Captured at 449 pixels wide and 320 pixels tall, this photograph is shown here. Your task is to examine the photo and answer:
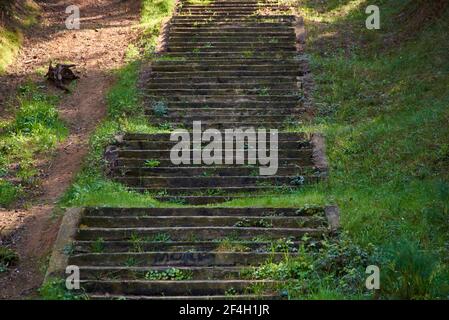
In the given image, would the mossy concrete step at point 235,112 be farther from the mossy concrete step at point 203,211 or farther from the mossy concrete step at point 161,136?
the mossy concrete step at point 203,211

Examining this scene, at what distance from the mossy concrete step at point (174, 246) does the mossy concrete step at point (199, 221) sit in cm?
66

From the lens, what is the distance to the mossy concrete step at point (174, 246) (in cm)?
929

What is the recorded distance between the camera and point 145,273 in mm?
8664

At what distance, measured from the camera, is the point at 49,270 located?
8.68 meters

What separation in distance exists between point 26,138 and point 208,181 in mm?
4769

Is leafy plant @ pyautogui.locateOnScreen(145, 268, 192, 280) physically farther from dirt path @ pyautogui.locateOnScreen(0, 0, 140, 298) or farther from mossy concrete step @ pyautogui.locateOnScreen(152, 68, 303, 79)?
mossy concrete step @ pyautogui.locateOnScreen(152, 68, 303, 79)

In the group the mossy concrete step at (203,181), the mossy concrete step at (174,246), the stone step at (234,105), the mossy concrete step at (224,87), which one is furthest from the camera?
the mossy concrete step at (224,87)

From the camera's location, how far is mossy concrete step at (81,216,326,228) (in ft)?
33.0

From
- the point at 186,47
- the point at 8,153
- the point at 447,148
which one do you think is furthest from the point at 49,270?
the point at 186,47

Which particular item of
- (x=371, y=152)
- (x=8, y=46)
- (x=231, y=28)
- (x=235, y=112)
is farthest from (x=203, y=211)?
(x=231, y=28)

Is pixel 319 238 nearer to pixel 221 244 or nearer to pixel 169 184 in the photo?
pixel 221 244

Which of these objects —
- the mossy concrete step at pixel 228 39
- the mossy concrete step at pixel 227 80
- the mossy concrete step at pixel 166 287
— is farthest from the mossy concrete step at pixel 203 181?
the mossy concrete step at pixel 228 39

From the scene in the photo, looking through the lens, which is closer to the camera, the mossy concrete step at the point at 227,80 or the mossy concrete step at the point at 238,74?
the mossy concrete step at the point at 227,80

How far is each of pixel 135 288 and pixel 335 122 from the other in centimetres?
785
